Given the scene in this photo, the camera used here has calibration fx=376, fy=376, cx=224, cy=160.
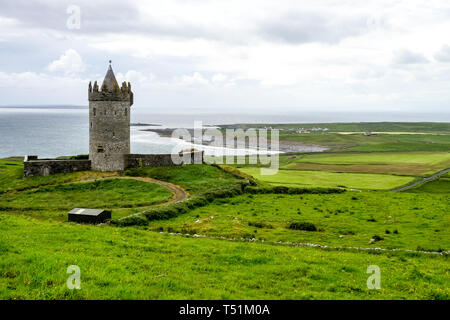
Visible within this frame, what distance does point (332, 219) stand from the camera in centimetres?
3112

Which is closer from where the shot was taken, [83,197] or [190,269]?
[190,269]

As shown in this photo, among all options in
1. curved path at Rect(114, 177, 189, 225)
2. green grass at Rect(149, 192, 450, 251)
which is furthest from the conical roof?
green grass at Rect(149, 192, 450, 251)

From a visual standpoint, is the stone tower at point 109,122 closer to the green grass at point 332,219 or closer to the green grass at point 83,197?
the green grass at point 83,197

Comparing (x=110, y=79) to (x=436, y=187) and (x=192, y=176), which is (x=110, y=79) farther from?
(x=436, y=187)

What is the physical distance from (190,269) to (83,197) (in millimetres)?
23877

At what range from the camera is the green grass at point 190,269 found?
1183cm

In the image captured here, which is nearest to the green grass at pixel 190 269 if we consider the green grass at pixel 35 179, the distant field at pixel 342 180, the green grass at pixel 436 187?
the green grass at pixel 35 179

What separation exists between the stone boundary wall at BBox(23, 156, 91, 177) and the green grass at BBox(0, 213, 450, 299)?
957 inches

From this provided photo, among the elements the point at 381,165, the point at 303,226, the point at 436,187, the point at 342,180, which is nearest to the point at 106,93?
the point at 303,226
